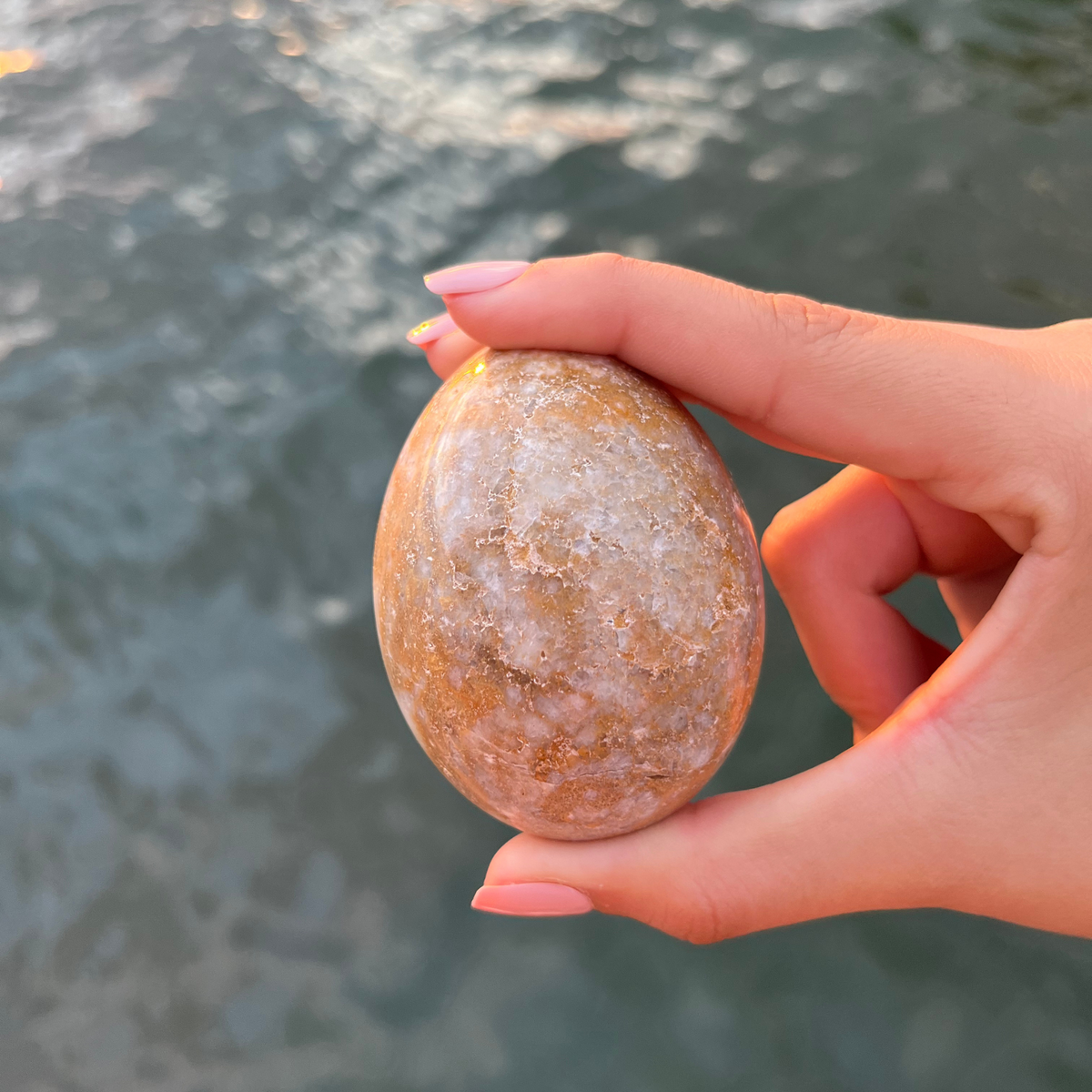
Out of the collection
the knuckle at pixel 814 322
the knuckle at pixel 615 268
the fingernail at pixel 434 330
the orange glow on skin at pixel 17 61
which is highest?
the orange glow on skin at pixel 17 61

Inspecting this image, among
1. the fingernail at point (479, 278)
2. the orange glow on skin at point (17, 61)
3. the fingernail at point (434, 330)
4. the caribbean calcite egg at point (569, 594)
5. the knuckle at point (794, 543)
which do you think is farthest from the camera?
the orange glow on skin at point (17, 61)

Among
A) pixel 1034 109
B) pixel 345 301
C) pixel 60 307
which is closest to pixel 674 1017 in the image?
pixel 345 301

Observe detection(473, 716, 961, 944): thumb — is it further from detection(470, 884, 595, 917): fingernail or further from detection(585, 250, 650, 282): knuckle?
detection(585, 250, 650, 282): knuckle

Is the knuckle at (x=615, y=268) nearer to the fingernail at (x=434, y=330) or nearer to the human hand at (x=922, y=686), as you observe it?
the human hand at (x=922, y=686)

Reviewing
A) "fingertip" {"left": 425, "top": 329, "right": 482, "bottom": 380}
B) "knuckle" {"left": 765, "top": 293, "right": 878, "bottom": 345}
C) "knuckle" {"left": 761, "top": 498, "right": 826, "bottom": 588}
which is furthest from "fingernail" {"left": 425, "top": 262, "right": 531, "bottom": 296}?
"knuckle" {"left": 761, "top": 498, "right": 826, "bottom": 588}

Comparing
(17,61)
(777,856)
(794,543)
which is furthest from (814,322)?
(17,61)

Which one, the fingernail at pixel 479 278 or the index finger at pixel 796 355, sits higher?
the fingernail at pixel 479 278

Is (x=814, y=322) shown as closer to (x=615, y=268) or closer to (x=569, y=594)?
(x=615, y=268)

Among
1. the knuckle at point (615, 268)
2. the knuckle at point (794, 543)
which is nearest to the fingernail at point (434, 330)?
the knuckle at point (615, 268)
